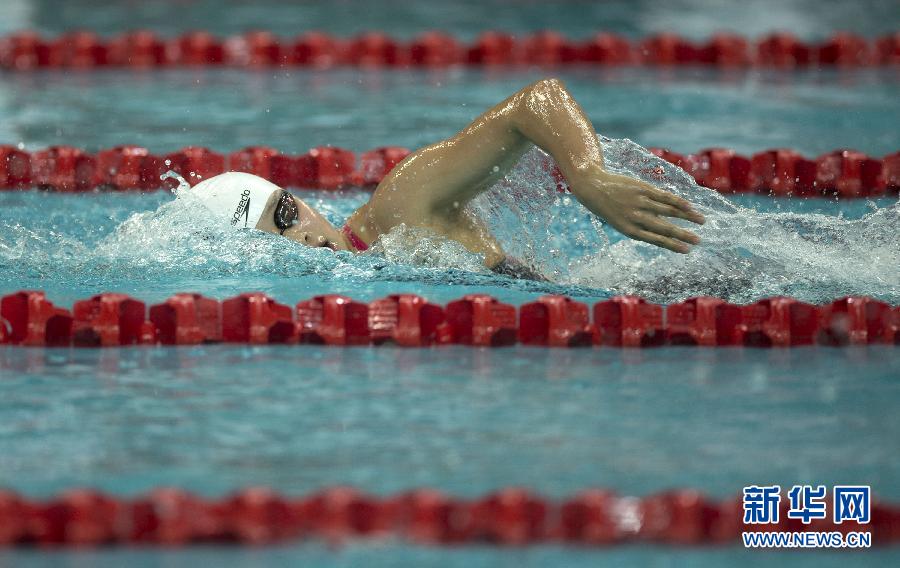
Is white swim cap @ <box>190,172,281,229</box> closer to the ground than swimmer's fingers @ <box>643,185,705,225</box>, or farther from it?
farther from it

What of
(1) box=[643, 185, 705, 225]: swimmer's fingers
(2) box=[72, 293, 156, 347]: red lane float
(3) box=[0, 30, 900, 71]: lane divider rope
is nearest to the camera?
(1) box=[643, 185, 705, 225]: swimmer's fingers

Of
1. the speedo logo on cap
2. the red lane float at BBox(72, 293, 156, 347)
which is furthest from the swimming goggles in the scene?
the red lane float at BBox(72, 293, 156, 347)

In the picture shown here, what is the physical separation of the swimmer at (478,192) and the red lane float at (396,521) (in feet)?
3.75

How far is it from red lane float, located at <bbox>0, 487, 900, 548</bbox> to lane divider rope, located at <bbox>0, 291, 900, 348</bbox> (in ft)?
3.82

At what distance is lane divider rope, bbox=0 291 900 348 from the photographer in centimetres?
356

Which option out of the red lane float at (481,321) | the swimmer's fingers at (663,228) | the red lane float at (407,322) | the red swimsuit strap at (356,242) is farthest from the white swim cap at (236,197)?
the swimmer's fingers at (663,228)

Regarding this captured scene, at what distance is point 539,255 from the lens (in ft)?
13.8

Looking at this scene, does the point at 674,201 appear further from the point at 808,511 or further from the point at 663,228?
the point at 808,511

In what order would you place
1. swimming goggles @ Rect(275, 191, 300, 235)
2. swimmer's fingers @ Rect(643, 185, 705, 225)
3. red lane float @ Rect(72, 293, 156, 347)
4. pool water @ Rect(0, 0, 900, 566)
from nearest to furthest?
pool water @ Rect(0, 0, 900, 566), swimmer's fingers @ Rect(643, 185, 705, 225), red lane float @ Rect(72, 293, 156, 347), swimming goggles @ Rect(275, 191, 300, 235)

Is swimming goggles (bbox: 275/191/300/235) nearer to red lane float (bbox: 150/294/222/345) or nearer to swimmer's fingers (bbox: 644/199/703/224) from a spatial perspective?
red lane float (bbox: 150/294/222/345)

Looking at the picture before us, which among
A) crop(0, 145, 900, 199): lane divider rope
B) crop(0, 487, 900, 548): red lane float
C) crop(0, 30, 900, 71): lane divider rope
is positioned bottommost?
crop(0, 487, 900, 548): red lane float

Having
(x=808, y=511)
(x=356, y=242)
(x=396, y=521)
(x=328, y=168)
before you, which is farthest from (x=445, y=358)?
(x=328, y=168)

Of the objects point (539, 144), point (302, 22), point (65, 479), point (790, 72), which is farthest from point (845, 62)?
point (65, 479)

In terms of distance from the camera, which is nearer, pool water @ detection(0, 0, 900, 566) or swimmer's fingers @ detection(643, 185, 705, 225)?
pool water @ detection(0, 0, 900, 566)
